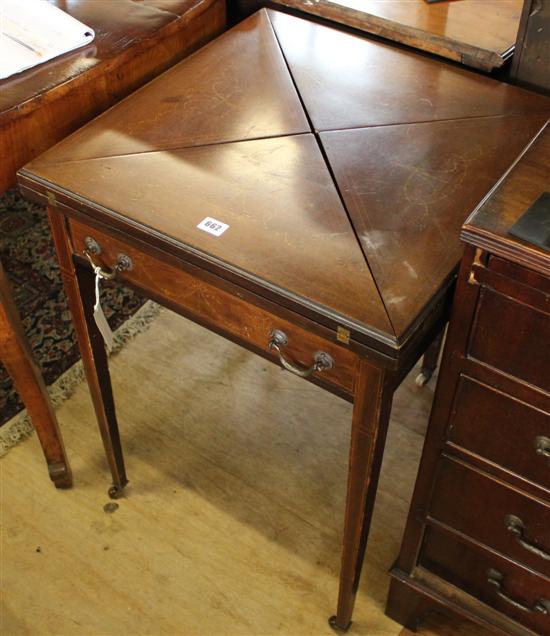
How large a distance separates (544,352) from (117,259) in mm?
623

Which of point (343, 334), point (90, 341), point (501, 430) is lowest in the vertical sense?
point (90, 341)

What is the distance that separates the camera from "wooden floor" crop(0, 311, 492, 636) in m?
1.59

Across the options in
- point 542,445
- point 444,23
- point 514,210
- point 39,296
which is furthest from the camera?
point 39,296

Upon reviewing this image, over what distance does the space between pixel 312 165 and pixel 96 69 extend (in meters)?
0.44

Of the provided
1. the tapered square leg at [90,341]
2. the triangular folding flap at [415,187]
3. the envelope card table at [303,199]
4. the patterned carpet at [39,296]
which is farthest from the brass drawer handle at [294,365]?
the patterned carpet at [39,296]

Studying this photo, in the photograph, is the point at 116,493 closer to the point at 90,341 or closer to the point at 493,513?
the point at 90,341

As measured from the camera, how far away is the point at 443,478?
129 cm

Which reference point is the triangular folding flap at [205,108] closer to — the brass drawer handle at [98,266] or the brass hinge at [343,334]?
the brass drawer handle at [98,266]

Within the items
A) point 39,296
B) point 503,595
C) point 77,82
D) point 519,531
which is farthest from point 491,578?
point 39,296

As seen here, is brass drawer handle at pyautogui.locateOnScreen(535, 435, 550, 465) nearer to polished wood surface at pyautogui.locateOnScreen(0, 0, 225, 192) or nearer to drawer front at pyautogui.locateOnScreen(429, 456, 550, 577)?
drawer front at pyautogui.locateOnScreen(429, 456, 550, 577)

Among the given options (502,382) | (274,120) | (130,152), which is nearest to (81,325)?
(130,152)

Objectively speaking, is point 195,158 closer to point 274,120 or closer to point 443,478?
point 274,120

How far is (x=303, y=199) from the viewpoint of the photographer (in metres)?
1.21

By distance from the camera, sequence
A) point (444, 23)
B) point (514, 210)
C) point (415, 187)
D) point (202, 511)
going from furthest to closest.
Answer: point (202, 511), point (444, 23), point (415, 187), point (514, 210)
